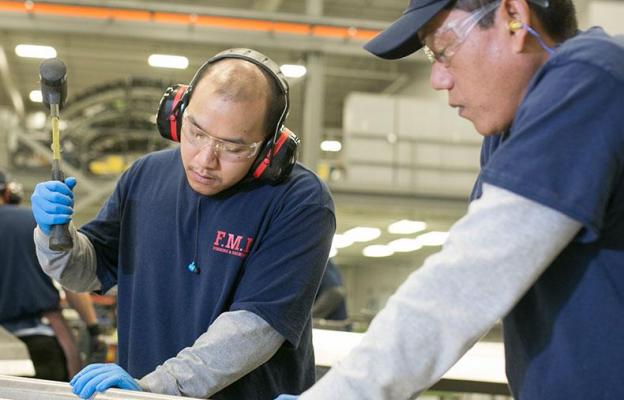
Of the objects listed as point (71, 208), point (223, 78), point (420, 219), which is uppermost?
point (223, 78)

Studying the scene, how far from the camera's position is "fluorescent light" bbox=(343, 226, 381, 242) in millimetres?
17797

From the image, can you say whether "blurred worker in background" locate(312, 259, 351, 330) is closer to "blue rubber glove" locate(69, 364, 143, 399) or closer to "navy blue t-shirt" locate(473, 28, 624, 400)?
"blue rubber glove" locate(69, 364, 143, 399)

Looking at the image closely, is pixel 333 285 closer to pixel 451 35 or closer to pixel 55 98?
pixel 55 98

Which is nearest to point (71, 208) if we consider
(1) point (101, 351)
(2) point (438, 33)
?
(2) point (438, 33)

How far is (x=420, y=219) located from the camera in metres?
15.2

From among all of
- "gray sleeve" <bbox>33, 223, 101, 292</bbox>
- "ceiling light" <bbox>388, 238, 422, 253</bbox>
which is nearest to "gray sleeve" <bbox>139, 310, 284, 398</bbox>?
"gray sleeve" <bbox>33, 223, 101, 292</bbox>

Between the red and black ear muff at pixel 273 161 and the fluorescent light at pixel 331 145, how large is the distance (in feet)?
49.6

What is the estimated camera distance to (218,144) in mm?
1979

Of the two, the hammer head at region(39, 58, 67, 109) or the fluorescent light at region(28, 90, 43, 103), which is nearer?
the hammer head at region(39, 58, 67, 109)

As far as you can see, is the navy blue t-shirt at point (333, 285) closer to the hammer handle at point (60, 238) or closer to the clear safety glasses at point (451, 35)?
the hammer handle at point (60, 238)

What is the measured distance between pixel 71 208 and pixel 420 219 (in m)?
13.4

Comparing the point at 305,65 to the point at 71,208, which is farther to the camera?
the point at 305,65

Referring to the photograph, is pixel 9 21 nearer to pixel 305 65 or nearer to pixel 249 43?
pixel 249 43

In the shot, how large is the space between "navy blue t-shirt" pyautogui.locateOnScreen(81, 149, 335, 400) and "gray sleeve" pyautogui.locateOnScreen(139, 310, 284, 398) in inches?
1.4
